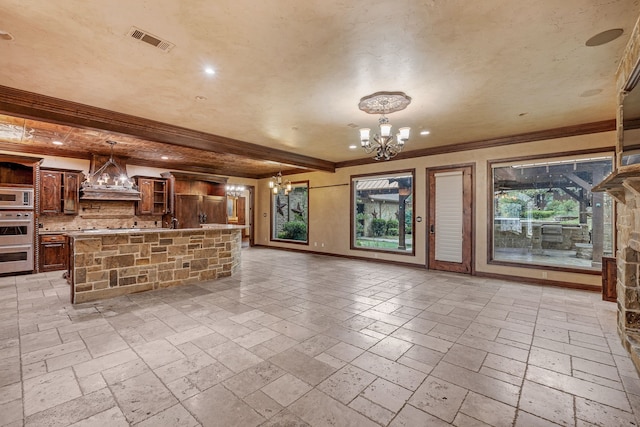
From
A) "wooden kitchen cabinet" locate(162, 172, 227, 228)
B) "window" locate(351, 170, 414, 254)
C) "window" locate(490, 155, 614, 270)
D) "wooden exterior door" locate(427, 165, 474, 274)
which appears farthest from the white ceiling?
"wooden kitchen cabinet" locate(162, 172, 227, 228)

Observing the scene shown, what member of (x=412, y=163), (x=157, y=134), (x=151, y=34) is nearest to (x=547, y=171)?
(x=412, y=163)

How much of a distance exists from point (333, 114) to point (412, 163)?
131 inches

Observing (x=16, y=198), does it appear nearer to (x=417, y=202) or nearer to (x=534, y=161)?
(x=417, y=202)

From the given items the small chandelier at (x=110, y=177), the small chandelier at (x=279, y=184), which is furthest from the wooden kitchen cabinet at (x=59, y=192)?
the small chandelier at (x=279, y=184)

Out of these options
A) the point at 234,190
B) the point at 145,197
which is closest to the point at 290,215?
the point at 234,190

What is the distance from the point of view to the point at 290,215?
11102 millimetres

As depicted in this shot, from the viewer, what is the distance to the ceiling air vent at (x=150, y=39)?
237cm

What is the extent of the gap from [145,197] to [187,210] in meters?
1.18

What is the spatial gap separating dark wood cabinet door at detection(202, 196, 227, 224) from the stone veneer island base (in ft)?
11.8

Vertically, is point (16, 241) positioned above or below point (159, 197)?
below

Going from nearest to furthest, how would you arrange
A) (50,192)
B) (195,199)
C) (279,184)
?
(50,192) < (195,199) < (279,184)

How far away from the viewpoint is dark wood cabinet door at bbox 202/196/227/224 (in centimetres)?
897

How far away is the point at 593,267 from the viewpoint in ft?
16.3

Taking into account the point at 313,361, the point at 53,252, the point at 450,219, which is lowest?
the point at 313,361
